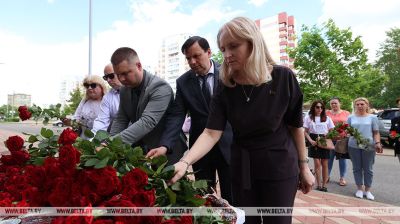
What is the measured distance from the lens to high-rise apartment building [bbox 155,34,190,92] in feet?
342

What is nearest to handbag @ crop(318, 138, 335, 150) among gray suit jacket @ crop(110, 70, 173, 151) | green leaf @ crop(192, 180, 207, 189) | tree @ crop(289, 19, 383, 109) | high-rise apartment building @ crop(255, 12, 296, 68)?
gray suit jacket @ crop(110, 70, 173, 151)

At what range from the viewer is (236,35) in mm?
1724

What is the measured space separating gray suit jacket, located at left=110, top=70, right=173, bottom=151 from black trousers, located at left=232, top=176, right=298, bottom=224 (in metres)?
0.73

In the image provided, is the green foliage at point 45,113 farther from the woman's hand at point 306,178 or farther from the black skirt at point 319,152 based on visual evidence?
the black skirt at point 319,152

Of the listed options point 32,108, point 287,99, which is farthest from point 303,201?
point 32,108

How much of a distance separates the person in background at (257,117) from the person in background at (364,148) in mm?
4340

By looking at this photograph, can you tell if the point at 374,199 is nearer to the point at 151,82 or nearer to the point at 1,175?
the point at 151,82

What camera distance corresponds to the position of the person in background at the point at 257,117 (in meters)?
1.76

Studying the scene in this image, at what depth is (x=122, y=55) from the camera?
2311 mm

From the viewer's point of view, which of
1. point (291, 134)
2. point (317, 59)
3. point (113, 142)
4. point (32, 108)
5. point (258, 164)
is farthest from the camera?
point (317, 59)

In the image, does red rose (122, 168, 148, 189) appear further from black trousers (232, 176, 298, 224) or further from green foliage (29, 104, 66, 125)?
green foliage (29, 104, 66, 125)

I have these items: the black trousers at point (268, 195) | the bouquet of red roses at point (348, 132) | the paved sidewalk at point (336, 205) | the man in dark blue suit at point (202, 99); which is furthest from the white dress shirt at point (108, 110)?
the bouquet of red roses at point (348, 132)

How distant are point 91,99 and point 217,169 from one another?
170cm

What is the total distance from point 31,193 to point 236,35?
44.4 inches
